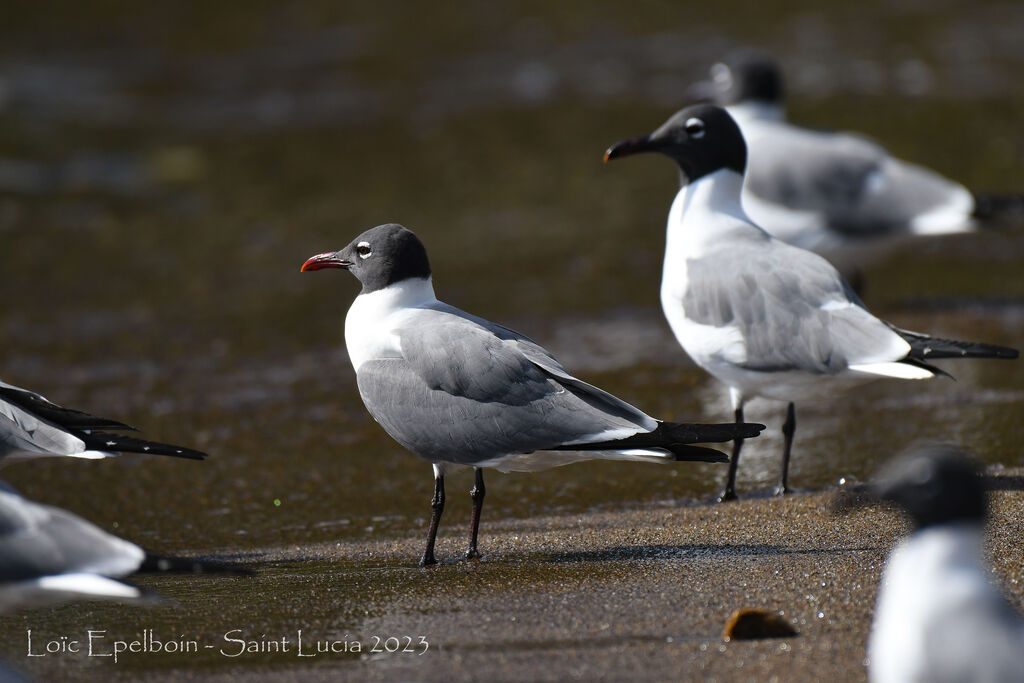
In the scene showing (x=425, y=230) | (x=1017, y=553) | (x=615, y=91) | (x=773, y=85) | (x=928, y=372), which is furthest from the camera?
(x=615, y=91)

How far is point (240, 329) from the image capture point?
29.4ft

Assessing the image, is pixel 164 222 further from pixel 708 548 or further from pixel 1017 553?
pixel 1017 553

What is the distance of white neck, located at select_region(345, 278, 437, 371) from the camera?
199 inches

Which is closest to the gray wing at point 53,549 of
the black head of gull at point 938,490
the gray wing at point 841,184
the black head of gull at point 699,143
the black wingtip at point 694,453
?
the black wingtip at point 694,453

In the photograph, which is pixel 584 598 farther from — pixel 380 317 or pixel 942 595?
pixel 380 317

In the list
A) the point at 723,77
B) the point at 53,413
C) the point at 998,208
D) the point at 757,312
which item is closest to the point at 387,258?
the point at 53,413

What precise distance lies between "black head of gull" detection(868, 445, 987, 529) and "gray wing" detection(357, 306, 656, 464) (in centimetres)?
141

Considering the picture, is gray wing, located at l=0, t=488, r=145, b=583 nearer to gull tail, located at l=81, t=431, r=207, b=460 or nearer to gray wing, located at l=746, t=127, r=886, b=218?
gull tail, located at l=81, t=431, r=207, b=460

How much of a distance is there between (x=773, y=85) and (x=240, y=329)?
4.17 m

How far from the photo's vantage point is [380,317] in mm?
5160

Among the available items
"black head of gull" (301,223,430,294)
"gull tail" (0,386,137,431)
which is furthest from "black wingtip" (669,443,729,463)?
"gull tail" (0,386,137,431)

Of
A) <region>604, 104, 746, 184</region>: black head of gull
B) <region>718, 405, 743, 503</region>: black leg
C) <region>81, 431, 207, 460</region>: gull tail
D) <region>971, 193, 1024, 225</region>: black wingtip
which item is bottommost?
<region>718, 405, 743, 503</region>: black leg

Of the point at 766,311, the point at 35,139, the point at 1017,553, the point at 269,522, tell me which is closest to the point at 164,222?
the point at 35,139

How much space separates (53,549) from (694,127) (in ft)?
13.1
